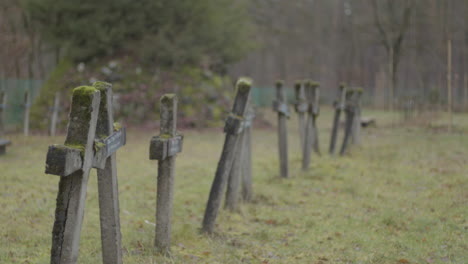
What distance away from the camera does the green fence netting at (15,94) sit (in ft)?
65.3

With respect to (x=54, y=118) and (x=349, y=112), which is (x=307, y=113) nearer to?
(x=349, y=112)

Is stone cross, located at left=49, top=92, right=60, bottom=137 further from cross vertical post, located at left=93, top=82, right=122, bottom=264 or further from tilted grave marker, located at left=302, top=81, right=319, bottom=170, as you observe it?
cross vertical post, located at left=93, top=82, right=122, bottom=264

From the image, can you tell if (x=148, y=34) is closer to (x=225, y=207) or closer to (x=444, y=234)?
(x=225, y=207)

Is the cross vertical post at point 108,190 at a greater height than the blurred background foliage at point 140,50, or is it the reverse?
the blurred background foliage at point 140,50

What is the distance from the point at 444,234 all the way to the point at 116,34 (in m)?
17.9

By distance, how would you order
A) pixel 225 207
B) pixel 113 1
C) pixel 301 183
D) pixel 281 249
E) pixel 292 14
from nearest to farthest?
pixel 281 249 < pixel 225 207 < pixel 301 183 < pixel 113 1 < pixel 292 14

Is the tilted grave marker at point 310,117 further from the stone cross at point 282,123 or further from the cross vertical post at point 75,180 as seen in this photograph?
the cross vertical post at point 75,180

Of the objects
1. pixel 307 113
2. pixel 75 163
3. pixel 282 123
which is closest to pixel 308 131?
pixel 307 113

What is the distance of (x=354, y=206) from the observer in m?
7.59

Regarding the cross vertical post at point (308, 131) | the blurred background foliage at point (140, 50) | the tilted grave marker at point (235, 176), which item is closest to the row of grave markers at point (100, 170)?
the tilted grave marker at point (235, 176)

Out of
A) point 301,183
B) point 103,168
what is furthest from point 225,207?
point 103,168

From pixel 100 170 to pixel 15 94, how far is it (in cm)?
1905

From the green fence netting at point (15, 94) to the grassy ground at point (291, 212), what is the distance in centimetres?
847

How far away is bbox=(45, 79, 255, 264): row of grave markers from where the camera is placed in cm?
340
